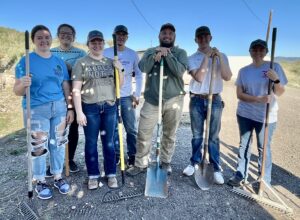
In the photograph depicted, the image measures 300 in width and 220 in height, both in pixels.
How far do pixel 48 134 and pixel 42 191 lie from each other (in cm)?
83

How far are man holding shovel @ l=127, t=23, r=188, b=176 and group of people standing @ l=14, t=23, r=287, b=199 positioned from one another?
15mm

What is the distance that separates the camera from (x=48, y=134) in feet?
12.8

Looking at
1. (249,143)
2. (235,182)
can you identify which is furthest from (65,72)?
(235,182)

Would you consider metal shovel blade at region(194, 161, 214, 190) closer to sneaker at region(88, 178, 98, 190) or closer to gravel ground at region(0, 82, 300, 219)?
gravel ground at region(0, 82, 300, 219)

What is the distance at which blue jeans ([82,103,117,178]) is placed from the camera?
402cm

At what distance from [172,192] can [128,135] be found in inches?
50.1

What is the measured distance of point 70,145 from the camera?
476 cm

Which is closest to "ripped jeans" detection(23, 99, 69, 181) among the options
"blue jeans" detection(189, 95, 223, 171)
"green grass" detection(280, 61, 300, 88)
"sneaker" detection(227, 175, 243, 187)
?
"blue jeans" detection(189, 95, 223, 171)

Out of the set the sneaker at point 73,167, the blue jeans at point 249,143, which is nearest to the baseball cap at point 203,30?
the blue jeans at point 249,143

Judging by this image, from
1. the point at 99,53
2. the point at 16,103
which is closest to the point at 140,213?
the point at 99,53

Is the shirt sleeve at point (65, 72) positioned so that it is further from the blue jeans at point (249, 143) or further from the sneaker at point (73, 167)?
the blue jeans at point (249, 143)

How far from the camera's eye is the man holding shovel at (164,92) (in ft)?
13.9

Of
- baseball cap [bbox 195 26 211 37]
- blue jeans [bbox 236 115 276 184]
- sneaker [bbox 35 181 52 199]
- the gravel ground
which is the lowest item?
the gravel ground

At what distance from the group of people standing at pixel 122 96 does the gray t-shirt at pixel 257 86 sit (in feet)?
0.05
